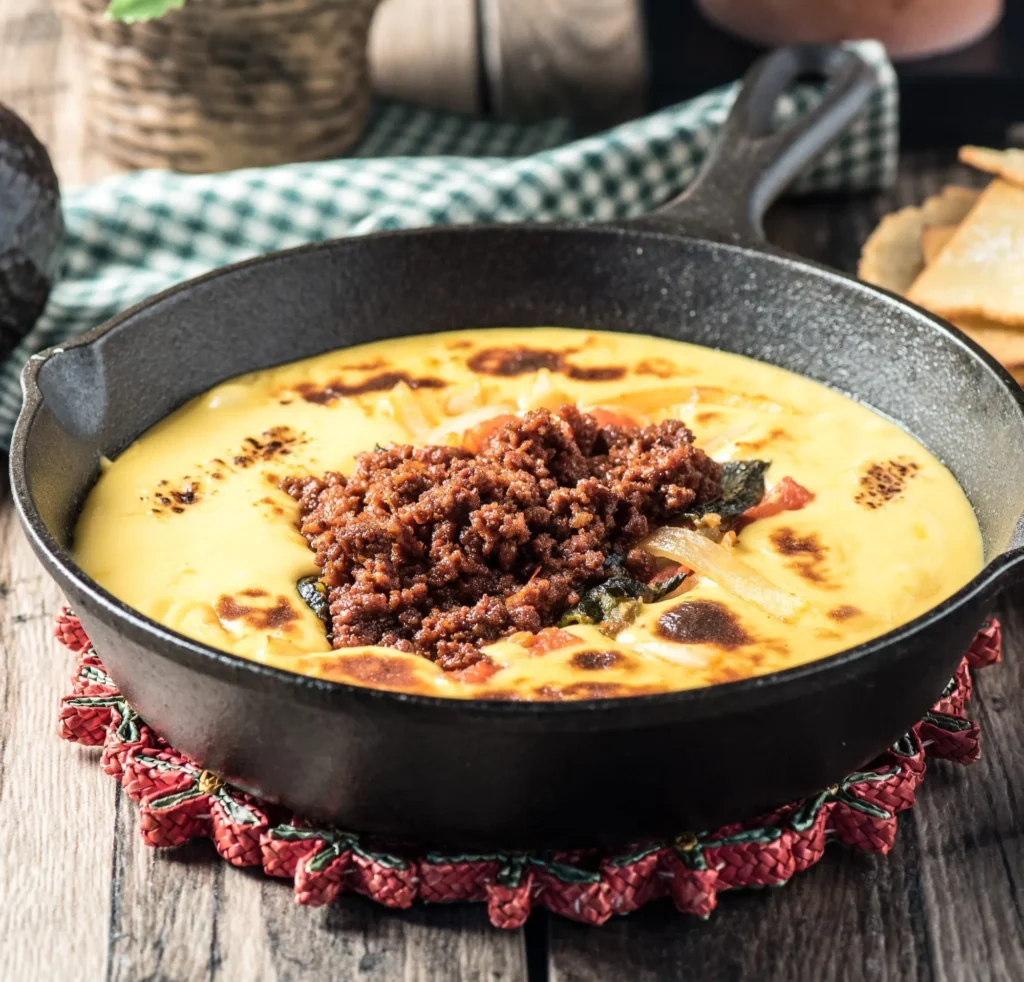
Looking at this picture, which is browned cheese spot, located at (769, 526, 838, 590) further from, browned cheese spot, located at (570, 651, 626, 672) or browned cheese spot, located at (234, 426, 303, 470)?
browned cheese spot, located at (234, 426, 303, 470)

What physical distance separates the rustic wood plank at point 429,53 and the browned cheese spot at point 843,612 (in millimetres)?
3441

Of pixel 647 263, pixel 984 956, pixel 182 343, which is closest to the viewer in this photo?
pixel 984 956

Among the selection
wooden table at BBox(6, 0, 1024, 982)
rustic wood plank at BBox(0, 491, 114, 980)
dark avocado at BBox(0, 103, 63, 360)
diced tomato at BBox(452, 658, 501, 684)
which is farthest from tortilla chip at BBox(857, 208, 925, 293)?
rustic wood plank at BBox(0, 491, 114, 980)

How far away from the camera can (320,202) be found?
15.7ft

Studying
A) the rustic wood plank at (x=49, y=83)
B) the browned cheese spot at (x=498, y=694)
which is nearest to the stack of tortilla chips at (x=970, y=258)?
the browned cheese spot at (x=498, y=694)

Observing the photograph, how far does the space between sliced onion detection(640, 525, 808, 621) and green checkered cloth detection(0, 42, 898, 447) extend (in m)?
1.65

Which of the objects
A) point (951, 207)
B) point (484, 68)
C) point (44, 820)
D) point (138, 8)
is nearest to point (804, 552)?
point (44, 820)

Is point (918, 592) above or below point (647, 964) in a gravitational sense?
above

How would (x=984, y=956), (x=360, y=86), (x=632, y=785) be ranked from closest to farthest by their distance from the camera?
(x=632, y=785)
(x=984, y=956)
(x=360, y=86)

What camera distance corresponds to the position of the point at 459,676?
2695 millimetres

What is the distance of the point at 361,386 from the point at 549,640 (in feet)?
3.78

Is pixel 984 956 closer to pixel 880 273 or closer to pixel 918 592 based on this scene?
pixel 918 592

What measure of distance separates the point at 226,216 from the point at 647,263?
60.1 inches

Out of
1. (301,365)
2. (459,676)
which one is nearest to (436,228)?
(301,365)
